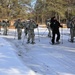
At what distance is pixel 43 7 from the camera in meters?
68.1

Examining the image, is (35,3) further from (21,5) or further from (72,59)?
(72,59)

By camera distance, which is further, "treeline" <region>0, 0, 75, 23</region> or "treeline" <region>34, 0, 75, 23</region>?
"treeline" <region>34, 0, 75, 23</region>

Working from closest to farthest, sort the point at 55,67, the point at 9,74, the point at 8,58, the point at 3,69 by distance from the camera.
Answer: the point at 9,74
the point at 3,69
the point at 55,67
the point at 8,58

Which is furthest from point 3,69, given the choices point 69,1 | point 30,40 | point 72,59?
point 69,1

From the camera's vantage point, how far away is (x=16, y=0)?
6134cm

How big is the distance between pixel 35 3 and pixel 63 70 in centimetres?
6047

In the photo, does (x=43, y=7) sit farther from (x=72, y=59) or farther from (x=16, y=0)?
(x=72, y=59)

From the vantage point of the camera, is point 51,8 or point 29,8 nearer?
point 29,8

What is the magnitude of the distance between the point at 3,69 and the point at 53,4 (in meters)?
57.5

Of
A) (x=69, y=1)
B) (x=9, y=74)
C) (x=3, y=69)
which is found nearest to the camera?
(x=9, y=74)

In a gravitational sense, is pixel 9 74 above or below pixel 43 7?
below

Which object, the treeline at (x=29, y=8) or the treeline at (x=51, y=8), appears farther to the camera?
the treeline at (x=51, y=8)

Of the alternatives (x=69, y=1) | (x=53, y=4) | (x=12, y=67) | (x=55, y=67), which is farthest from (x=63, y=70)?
(x=53, y=4)

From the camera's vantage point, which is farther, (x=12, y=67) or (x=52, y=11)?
(x=52, y=11)
